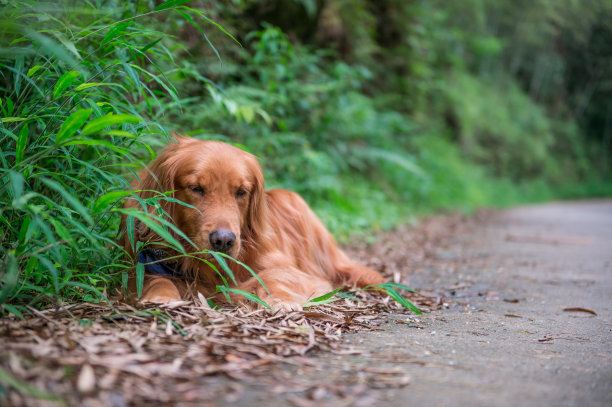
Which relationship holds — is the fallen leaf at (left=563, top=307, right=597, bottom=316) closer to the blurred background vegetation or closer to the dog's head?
the dog's head

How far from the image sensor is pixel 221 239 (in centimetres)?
240

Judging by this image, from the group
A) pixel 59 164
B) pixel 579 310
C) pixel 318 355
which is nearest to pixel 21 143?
pixel 59 164

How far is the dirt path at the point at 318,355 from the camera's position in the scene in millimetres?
1385

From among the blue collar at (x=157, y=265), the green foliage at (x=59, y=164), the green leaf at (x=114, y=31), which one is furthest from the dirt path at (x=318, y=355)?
the green leaf at (x=114, y=31)

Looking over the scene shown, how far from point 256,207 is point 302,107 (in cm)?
425

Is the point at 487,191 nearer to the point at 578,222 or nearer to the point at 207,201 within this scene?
the point at 578,222

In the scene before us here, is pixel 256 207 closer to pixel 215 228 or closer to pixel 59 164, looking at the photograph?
pixel 215 228

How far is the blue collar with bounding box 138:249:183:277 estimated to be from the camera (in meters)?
2.56

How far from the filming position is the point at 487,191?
16.8m

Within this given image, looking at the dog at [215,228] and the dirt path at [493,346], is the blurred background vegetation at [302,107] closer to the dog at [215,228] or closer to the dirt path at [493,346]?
the dog at [215,228]

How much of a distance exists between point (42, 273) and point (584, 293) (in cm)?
333

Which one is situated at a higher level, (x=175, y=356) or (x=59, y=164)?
(x=59, y=164)

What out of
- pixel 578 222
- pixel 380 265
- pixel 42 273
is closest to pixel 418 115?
pixel 578 222

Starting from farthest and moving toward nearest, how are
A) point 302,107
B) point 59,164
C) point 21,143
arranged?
point 302,107 < point 59,164 < point 21,143
